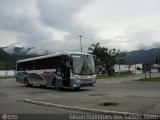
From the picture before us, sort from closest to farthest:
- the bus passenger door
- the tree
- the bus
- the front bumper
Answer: the front bumper
the bus
the bus passenger door
the tree

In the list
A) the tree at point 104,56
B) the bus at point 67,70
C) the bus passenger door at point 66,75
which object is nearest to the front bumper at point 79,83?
the bus at point 67,70

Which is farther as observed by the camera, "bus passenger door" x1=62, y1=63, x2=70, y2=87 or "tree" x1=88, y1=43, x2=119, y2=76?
"tree" x1=88, y1=43, x2=119, y2=76

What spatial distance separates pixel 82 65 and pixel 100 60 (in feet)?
218

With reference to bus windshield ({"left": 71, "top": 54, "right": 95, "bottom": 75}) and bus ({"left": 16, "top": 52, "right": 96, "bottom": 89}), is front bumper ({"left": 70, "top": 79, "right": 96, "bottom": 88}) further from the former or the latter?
bus windshield ({"left": 71, "top": 54, "right": 95, "bottom": 75})

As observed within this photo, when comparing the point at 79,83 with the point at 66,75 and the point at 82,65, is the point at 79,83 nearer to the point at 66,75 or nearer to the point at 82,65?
the point at 66,75

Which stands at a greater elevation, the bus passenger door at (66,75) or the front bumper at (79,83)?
the bus passenger door at (66,75)

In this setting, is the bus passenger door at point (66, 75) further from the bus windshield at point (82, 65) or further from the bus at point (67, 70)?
the bus windshield at point (82, 65)

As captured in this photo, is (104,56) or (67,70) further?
(104,56)

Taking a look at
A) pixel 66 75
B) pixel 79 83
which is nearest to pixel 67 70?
pixel 66 75

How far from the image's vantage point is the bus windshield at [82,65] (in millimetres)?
27516

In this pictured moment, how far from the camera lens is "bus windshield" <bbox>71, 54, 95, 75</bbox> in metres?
27.5

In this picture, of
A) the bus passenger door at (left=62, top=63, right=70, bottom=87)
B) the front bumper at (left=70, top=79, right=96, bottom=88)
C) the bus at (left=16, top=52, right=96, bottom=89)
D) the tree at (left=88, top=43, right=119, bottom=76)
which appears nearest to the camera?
the front bumper at (left=70, top=79, right=96, bottom=88)

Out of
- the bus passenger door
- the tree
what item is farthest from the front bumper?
the tree

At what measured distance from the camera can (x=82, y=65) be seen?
27797 mm
